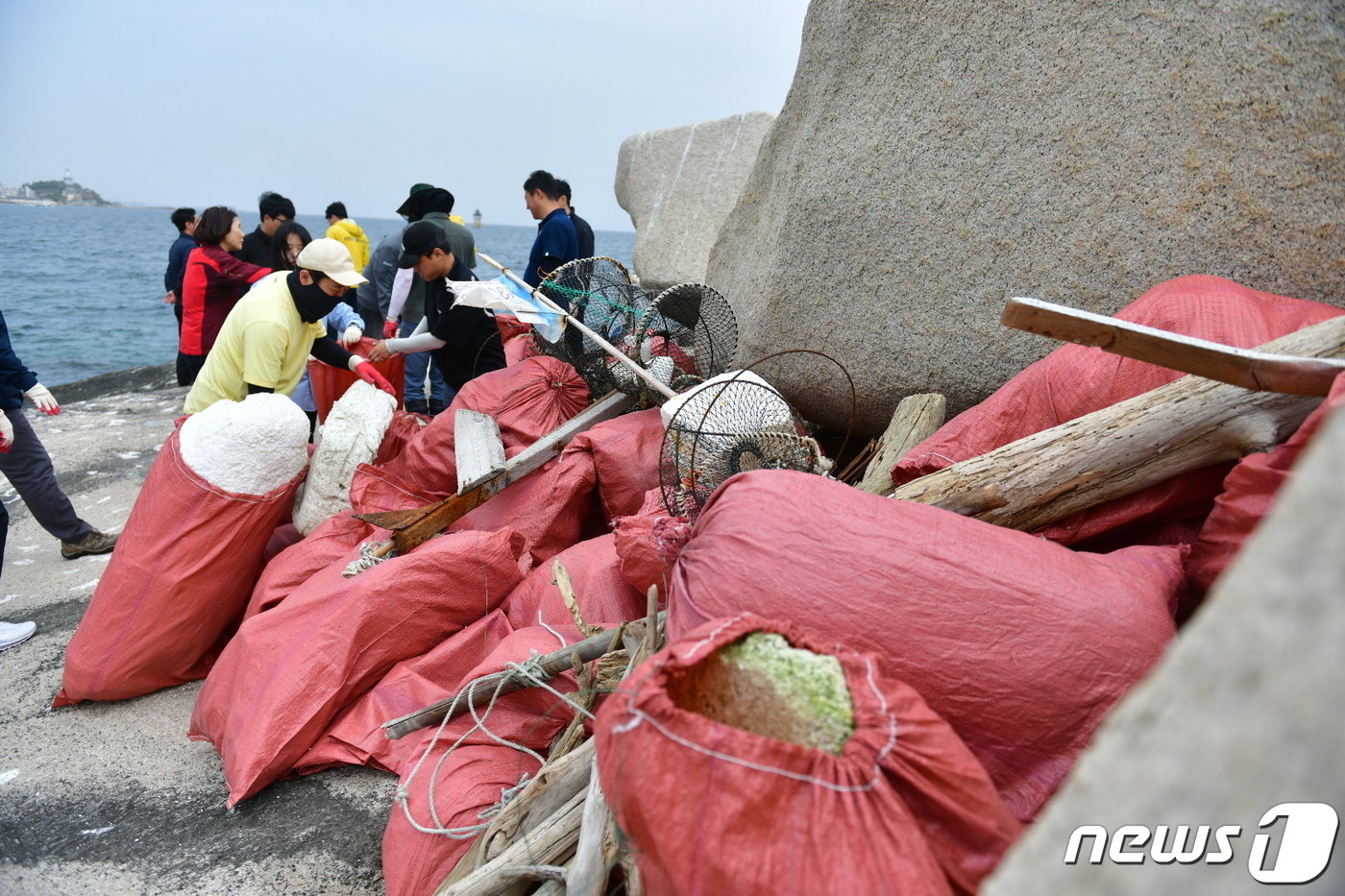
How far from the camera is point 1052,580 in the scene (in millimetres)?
1542

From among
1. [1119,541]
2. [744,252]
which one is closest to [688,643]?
[1119,541]

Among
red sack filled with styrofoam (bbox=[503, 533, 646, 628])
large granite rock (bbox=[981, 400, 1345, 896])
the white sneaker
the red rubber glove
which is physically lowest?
the white sneaker

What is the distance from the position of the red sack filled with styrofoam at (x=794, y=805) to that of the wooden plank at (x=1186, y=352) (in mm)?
976

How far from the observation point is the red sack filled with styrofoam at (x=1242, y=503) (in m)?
1.54

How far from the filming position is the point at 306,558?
3117 millimetres

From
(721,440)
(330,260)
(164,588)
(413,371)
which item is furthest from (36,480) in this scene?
(721,440)

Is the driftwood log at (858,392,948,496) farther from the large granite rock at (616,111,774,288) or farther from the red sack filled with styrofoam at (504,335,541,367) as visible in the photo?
the large granite rock at (616,111,774,288)

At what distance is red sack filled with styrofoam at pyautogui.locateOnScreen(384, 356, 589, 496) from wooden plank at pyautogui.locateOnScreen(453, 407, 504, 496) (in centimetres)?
8

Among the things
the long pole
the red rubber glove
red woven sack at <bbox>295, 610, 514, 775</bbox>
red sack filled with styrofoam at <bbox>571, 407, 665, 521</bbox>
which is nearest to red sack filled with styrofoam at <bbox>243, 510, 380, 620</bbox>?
red woven sack at <bbox>295, 610, 514, 775</bbox>

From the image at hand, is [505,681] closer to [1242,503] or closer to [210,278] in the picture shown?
[1242,503]

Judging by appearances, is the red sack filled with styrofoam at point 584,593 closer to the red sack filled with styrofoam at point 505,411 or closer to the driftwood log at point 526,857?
the driftwood log at point 526,857

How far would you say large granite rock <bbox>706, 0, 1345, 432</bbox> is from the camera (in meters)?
2.39

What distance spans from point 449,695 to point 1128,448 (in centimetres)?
188

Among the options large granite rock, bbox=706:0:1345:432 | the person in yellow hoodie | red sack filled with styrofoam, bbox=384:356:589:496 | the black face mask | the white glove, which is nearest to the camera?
large granite rock, bbox=706:0:1345:432
